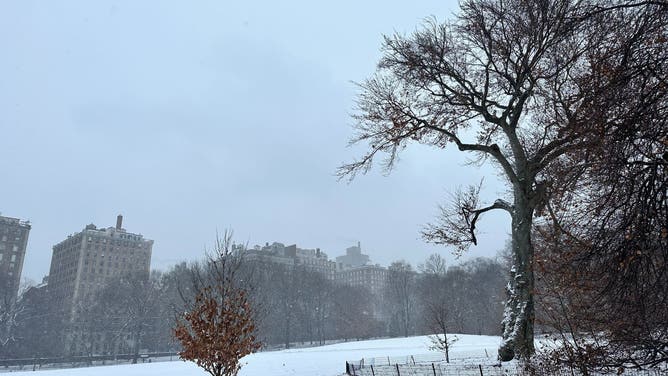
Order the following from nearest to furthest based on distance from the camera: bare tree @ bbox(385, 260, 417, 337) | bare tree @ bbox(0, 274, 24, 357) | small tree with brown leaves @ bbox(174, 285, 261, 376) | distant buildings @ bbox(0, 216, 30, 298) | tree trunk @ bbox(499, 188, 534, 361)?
small tree with brown leaves @ bbox(174, 285, 261, 376)
tree trunk @ bbox(499, 188, 534, 361)
bare tree @ bbox(0, 274, 24, 357)
bare tree @ bbox(385, 260, 417, 337)
distant buildings @ bbox(0, 216, 30, 298)

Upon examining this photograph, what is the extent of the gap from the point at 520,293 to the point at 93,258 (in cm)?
13670

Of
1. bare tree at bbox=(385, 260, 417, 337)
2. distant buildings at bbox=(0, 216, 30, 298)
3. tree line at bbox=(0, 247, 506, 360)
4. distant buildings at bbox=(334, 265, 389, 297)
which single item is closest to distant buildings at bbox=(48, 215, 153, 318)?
distant buildings at bbox=(0, 216, 30, 298)

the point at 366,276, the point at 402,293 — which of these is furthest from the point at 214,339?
the point at 366,276

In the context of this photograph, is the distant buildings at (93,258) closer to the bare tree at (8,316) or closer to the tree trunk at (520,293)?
the bare tree at (8,316)

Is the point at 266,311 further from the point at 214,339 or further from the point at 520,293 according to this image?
the point at 214,339

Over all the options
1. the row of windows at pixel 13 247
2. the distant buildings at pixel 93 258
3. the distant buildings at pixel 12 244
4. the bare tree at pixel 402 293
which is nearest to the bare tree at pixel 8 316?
the distant buildings at pixel 93 258

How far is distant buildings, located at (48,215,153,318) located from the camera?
124438 mm

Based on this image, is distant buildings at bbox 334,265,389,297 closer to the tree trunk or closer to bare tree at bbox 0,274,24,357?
bare tree at bbox 0,274,24,357

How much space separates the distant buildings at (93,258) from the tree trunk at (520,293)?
12204cm

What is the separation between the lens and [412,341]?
56.4 metres

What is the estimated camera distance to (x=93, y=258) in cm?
12875

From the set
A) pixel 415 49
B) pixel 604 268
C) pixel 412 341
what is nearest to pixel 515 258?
pixel 604 268

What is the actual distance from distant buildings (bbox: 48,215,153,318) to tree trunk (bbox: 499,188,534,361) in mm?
122040

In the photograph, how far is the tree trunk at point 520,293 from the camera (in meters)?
14.6
